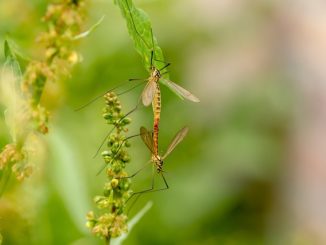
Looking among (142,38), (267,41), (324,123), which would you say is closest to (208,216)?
(324,123)

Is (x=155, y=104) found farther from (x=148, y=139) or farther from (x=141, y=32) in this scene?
(x=141, y=32)

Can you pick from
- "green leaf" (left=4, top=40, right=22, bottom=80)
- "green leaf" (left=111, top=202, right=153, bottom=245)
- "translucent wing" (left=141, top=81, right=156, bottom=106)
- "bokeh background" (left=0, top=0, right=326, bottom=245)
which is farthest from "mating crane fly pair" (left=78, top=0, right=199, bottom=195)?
"bokeh background" (left=0, top=0, right=326, bottom=245)

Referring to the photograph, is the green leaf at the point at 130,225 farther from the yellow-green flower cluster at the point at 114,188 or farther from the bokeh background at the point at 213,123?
the bokeh background at the point at 213,123

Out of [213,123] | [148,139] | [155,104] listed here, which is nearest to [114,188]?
[148,139]

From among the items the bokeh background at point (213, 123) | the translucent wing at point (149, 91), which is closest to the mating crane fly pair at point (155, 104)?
the translucent wing at point (149, 91)

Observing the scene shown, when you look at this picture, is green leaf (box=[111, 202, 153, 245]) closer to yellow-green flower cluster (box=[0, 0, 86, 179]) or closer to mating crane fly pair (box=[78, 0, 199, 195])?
mating crane fly pair (box=[78, 0, 199, 195])
